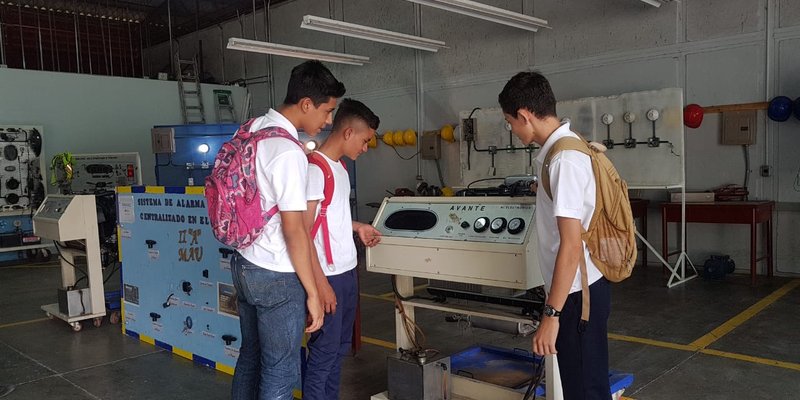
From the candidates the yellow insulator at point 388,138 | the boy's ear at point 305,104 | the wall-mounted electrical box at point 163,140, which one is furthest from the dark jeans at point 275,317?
the wall-mounted electrical box at point 163,140

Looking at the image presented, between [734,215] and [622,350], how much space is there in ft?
8.58

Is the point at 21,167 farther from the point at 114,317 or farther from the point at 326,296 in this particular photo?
the point at 326,296

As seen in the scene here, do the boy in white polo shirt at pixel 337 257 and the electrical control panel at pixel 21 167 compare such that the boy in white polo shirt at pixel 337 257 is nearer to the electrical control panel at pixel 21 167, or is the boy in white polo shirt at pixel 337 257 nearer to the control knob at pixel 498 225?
the control knob at pixel 498 225

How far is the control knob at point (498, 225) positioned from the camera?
2348 millimetres

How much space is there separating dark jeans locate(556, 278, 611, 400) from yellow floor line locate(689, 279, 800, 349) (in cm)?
256

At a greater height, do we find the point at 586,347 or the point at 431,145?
the point at 431,145

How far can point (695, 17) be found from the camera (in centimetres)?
641

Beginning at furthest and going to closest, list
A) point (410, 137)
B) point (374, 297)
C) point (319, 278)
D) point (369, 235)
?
point (410, 137) < point (374, 297) < point (369, 235) < point (319, 278)

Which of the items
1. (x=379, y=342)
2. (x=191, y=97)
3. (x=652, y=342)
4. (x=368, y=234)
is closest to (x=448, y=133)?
(x=379, y=342)

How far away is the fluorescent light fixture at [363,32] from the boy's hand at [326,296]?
429 centimetres

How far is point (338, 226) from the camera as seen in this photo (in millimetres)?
2500

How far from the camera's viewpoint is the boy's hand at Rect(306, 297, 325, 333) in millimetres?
2066

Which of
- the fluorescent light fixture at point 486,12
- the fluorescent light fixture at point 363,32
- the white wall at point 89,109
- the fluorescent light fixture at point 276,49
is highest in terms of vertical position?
the fluorescent light fixture at point 486,12

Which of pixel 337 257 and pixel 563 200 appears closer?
pixel 563 200
